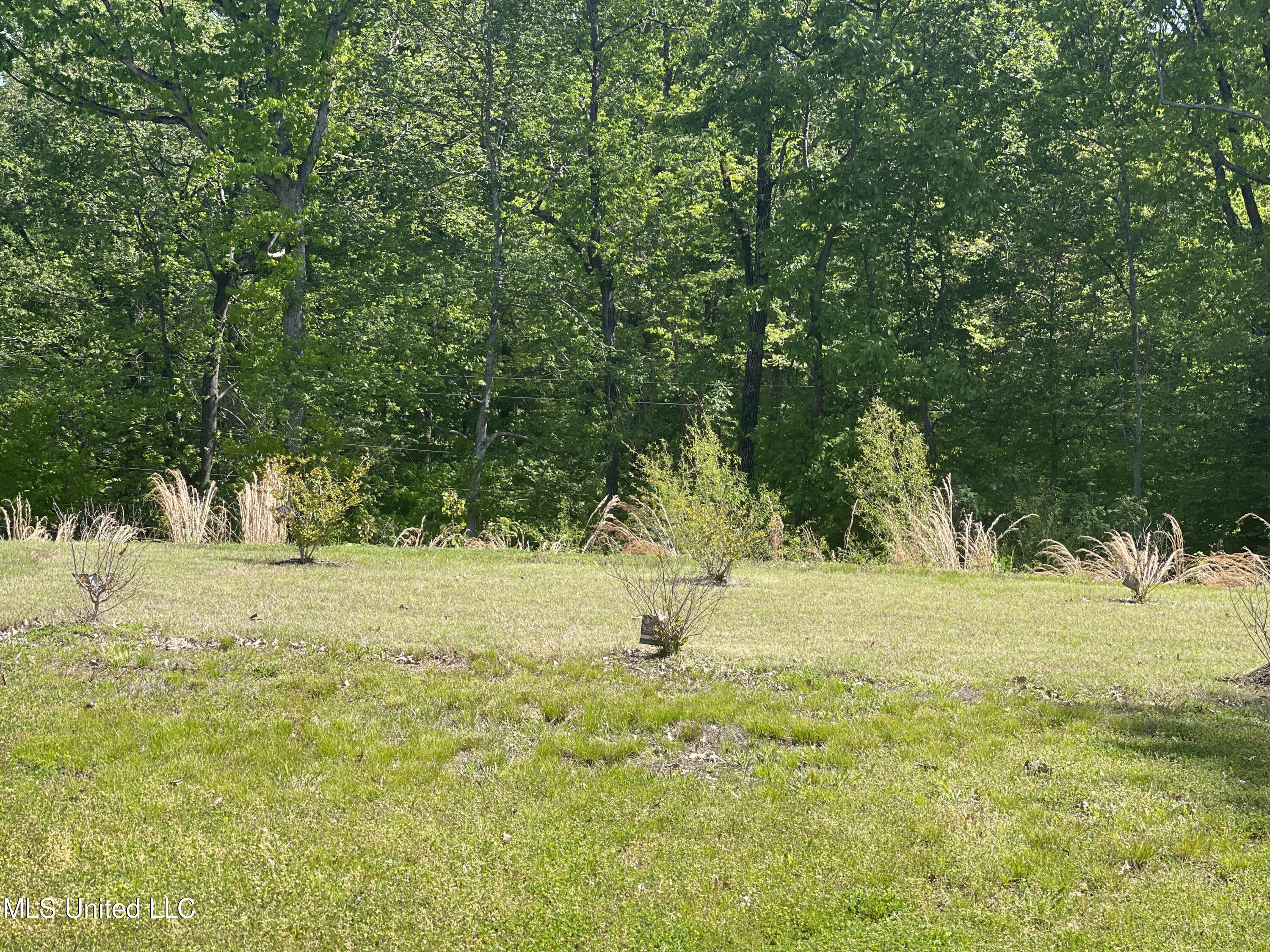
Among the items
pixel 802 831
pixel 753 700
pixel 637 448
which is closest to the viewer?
pixel 802 831

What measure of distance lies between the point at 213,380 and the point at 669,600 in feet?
58.0

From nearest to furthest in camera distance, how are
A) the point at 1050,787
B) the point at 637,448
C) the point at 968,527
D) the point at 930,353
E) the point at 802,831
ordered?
1. the point at 802,831
2. the point at 1050,787
3. the point at 968,527
4. the point at 930,353
5. the point at 637,448

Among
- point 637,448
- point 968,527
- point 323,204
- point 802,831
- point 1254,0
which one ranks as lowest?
point 802,831

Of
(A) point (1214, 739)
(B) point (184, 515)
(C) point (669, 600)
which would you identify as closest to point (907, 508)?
Answer: (C) point (669, 600)

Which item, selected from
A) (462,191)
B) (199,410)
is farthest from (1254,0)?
(199,410)

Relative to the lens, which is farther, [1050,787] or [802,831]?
[1050,787]

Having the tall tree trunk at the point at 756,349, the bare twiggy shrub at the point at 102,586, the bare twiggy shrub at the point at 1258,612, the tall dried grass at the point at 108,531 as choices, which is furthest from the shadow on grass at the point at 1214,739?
the tall tree trunk at the point at 756,349

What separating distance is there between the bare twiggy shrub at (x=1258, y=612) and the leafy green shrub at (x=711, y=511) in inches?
213

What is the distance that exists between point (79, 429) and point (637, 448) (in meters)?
13.0

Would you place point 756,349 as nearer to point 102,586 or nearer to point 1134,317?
point 1134,317

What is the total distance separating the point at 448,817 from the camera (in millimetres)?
4734

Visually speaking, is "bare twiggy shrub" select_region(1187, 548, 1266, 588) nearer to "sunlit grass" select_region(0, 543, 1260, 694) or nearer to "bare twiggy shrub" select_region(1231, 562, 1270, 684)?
"bare twiggy shrub" select_region(1231, 562, 1270, 684)

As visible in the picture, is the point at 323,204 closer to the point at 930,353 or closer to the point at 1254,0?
the point at 930,353

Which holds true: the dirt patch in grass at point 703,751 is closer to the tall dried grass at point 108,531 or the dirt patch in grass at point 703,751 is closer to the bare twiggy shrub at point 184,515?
the tall dried grass at point 108,531
